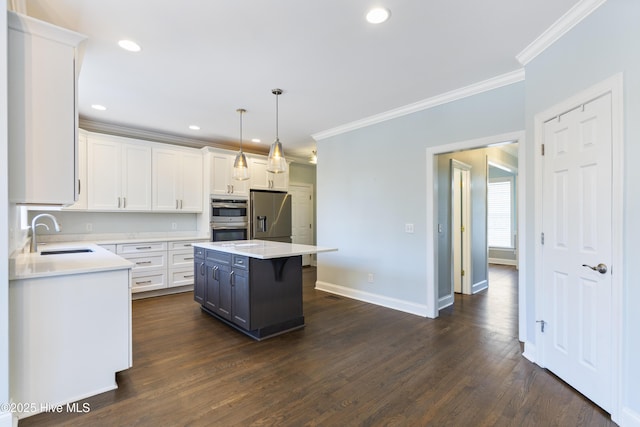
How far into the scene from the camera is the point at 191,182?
529cm

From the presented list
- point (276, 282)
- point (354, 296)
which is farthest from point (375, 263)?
point (276, 282)

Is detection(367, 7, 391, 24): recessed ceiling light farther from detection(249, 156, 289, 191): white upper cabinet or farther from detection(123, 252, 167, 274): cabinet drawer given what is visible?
detection(123, 252, 167, 274): cabinet drawer

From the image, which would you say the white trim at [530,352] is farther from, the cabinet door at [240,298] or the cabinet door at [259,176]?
the cabinet door at [259,176]

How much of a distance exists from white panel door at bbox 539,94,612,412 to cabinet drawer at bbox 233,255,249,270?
2.62m

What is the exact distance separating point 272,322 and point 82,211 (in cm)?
339

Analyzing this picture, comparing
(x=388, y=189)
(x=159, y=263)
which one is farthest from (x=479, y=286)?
(x=159, y=263)

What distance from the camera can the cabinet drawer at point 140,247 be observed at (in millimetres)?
4398

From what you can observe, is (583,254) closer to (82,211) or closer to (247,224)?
(247,224)

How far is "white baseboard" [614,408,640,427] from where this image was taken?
1692mm

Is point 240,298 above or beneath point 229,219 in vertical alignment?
beneath

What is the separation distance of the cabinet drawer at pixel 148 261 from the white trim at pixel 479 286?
490 centimetres

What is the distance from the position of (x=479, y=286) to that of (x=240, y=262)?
13.4ft

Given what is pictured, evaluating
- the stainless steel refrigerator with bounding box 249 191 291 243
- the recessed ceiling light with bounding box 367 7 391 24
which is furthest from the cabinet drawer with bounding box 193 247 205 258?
the recessed ceiling light with bounding box 367 7 391 24

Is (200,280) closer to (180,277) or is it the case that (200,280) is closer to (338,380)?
(180,277)
